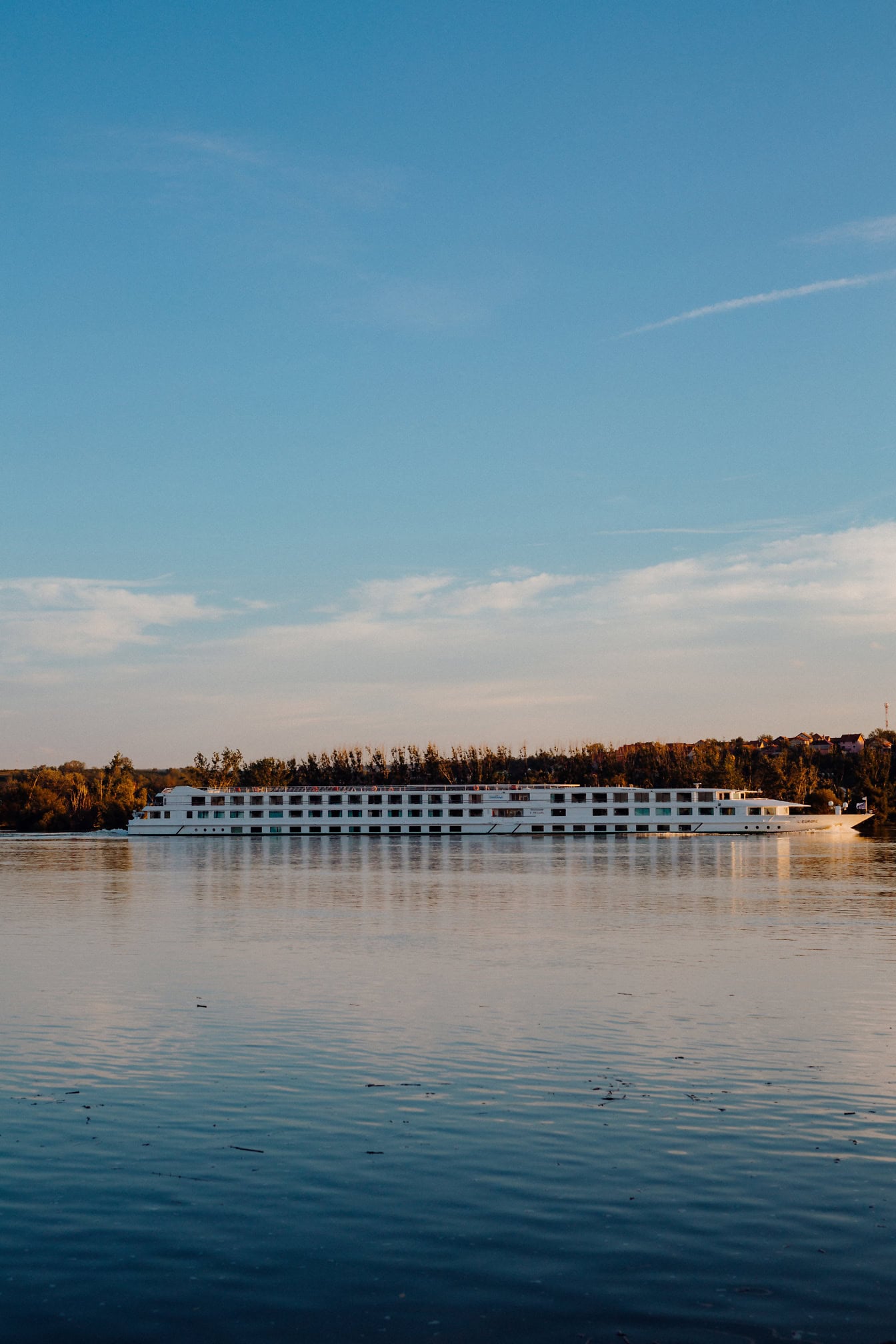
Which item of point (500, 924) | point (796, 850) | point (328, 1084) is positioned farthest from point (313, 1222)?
point (796, 850)

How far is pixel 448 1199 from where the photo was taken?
17.8m

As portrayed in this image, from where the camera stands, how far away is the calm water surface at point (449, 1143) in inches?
559

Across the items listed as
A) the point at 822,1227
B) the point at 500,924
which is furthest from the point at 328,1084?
the point at 500,924

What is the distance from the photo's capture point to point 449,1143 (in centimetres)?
2088

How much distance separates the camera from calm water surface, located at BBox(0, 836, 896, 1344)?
1421 centimetres

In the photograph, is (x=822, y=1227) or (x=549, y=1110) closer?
(x=822, y=1227)

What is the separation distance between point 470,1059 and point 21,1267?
555 inches

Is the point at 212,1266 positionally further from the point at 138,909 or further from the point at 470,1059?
the point at 138,909

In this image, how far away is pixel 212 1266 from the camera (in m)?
15.2

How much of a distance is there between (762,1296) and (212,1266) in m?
6.75

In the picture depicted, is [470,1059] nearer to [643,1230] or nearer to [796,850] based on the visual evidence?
[643,1230]

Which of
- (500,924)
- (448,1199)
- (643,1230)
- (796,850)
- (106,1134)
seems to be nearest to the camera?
(643,1230)

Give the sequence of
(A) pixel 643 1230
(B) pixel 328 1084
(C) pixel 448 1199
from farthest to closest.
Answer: (B) pixel 328 1084
(C) pixel 448 1199
(A) pixel 643 1230

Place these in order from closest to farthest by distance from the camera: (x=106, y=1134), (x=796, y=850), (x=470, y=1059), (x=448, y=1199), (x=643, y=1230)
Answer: (x=643, y=1230) → (x=448, y=1199) → (x=106, y=1134) → (x=470, y=1059) → (x=796, y=850)
